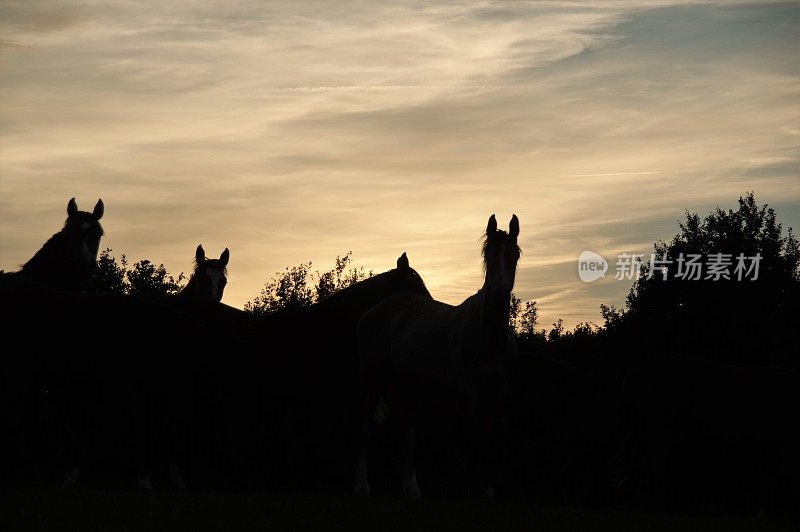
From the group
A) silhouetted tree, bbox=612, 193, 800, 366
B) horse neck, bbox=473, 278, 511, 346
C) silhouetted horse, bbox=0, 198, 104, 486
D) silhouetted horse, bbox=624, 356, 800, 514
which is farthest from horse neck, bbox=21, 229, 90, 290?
silhouetted tree, bbox=612, 193, 800, 366

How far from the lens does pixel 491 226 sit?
1323cm

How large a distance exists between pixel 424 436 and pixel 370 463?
4.04 feet

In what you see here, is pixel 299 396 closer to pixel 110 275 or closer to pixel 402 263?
pixel 402 263

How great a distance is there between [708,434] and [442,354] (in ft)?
15.2

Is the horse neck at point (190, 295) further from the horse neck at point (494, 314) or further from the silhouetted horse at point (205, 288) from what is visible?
the horse neck at point (494, 314)

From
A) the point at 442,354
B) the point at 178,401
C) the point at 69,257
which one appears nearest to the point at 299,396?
the point at 178,401

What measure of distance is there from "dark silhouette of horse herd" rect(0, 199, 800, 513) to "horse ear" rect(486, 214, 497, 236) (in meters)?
0.19

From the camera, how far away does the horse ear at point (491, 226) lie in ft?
43.3

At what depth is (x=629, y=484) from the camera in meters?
16.2

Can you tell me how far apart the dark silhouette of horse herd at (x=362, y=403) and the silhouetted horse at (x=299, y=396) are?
0.11 ft

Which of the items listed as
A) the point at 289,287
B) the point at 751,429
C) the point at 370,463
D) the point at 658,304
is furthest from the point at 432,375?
the point at 658,304

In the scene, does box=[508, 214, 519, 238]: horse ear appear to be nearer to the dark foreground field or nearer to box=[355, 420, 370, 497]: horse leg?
the dark foreground field

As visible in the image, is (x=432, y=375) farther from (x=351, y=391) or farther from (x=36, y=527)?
(x=36, y=527)

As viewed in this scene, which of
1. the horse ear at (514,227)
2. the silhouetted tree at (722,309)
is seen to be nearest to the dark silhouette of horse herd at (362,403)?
the horse ear at (514,227)
